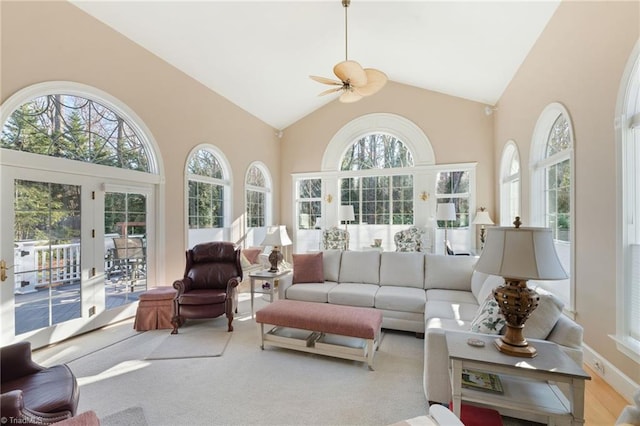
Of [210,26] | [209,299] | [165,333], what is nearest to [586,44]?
[210,26]

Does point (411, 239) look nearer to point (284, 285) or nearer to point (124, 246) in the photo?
point (284, 285)

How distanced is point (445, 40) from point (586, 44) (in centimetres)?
189

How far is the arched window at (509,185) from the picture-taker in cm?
509

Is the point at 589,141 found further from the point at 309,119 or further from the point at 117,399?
the point at 309,119

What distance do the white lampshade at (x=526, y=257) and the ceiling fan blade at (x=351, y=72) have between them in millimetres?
2377

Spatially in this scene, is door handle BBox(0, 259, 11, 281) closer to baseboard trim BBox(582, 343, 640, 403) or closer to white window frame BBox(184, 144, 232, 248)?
white window frame BBox(184, 144, 232, 248)

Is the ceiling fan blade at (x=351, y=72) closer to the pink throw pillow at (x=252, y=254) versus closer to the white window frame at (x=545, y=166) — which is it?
the white window frame at (x=545, y=166)

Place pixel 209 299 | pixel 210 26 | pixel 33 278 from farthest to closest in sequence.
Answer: pixel 210 26 → pixel 209 299 → pixel 33 278

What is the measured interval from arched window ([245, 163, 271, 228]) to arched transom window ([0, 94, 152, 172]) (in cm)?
249

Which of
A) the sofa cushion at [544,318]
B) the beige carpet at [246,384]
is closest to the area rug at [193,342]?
the beige carpet at [246,384]

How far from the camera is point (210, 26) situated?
3.82m

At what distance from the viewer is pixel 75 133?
11.1 ft

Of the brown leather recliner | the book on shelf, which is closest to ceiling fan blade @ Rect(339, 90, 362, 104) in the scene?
the book on shelf

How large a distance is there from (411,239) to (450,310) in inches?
131
